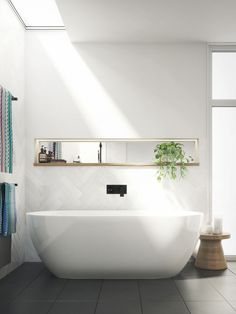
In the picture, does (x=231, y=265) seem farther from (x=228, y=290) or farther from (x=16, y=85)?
(x=16, y=85)

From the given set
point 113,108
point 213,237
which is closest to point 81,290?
point 213,237

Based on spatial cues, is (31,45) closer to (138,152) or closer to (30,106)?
(30,106)

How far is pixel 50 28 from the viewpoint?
5246mm

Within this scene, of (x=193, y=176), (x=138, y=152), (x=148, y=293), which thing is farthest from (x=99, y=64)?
(x=148, y=293)

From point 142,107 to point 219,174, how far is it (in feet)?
3.78

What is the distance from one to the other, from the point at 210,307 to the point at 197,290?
503 millimetres

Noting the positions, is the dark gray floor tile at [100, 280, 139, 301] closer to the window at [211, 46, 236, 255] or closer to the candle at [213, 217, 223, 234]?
the candle at [213, 217, 223, 234]

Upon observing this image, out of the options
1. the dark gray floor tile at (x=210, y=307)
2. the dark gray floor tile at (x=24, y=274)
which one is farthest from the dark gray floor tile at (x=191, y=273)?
the dark gray floor tile at (x=24, y=274)

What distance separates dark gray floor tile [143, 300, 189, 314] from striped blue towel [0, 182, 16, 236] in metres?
1.36

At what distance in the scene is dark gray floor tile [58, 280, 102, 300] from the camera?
3.57m

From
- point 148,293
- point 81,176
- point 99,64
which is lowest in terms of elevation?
point 148,293

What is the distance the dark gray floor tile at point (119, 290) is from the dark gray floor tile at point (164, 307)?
7.1 inches

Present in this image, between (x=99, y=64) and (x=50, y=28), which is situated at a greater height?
(x=50, y=28)

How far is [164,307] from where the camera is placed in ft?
10.9
